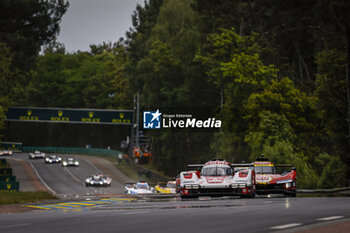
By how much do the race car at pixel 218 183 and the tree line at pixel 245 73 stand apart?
18962 mm

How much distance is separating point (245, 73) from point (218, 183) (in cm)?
4079

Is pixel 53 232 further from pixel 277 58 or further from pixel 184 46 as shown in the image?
pixel 184 46

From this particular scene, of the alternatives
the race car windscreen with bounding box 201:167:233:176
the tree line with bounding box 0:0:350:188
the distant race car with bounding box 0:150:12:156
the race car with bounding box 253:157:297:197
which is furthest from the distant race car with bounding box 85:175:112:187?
the race car windscreen with bounding box 201:167:233:176

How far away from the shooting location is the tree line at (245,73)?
4538cm

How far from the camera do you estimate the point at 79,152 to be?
12431 centimetres

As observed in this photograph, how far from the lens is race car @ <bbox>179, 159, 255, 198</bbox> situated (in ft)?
75.3

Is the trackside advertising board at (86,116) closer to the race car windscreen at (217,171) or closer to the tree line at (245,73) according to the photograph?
the tree line at (245,73)

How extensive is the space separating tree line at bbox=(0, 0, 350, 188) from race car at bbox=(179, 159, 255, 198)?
19.0 metres

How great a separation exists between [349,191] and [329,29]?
22.6 metres

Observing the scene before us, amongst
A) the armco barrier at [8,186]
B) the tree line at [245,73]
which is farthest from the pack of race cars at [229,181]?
the armco barrier at [8,186]

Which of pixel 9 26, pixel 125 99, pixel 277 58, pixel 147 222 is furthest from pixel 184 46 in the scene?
pixel 147 222

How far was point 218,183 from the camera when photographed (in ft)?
75.5

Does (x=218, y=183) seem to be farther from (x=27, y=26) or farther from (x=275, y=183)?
(x=27, y=26)

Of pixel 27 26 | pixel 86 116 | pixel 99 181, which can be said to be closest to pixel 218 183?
pixel 99 181
